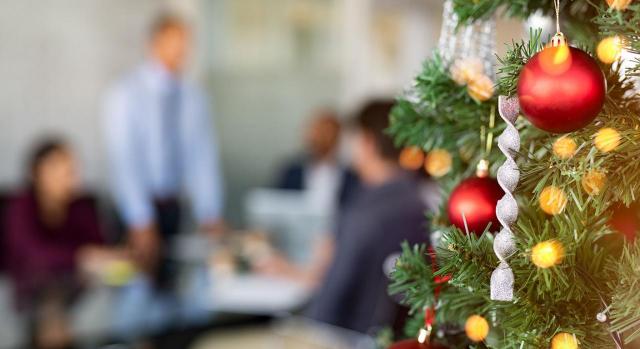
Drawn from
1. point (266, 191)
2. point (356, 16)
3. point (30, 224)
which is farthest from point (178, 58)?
point (356, 16)

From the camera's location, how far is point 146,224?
12.1 ft

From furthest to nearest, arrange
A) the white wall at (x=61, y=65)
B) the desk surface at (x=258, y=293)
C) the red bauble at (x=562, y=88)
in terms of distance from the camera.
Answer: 1. the white wall at (x=61, y=65)
2. the desk surface at (x=258, y=293)
3. the red bauble at (x=562, y=88)

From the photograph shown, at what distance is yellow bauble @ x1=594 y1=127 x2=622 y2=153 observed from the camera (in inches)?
23.4

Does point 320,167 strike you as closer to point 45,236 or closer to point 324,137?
point 324,137

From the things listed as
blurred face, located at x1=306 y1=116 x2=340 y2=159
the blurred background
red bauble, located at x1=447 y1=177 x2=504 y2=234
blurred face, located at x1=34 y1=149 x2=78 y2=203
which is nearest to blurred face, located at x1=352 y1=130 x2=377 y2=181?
the blurred background

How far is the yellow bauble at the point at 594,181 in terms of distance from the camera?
0.61m

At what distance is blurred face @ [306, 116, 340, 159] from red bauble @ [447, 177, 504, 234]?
4.10 meters

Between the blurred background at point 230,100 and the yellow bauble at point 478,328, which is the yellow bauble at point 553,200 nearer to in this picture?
the yellow bauble at point 478,328

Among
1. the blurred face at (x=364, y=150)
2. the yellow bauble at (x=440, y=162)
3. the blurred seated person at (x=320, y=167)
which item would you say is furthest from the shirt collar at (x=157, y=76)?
the yellow bauble at (x=440, y=162)

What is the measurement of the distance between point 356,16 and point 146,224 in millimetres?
3160

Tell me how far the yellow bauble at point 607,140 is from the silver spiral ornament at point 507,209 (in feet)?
0.20

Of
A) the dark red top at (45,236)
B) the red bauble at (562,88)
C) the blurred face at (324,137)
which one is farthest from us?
the blurred face at (324,137)

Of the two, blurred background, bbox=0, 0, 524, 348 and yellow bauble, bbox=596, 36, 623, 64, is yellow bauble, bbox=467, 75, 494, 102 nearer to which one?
yellow bauble, bbox=596, 36, 623, 64

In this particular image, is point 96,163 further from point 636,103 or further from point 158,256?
point 636,103
